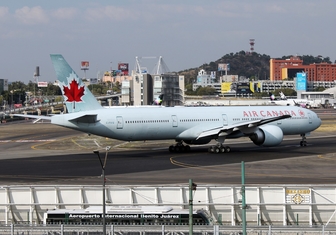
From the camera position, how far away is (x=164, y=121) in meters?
57.8

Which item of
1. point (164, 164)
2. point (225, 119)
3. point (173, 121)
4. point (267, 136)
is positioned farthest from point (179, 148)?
point (164, 164)

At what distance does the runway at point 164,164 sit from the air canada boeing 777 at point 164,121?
1.84 meters

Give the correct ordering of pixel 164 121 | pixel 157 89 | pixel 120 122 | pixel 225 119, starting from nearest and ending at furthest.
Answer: pixel 120 122
pixel 164 121
pixel 225 119
pixel 157 89

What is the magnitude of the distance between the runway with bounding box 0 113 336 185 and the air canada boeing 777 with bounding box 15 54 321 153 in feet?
6.02

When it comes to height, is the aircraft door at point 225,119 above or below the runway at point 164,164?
above

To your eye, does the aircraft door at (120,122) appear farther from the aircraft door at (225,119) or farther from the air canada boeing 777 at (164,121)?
the aircraft door at (225,119)

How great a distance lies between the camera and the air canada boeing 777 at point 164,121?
5497cm

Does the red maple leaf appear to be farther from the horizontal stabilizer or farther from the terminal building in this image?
the terminal building

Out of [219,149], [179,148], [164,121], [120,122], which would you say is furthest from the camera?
[179,148]

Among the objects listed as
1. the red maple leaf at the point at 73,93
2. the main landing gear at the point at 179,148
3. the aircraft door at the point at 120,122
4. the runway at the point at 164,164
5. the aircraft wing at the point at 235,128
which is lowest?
the runway at the point at 164,164

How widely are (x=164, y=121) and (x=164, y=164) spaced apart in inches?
292

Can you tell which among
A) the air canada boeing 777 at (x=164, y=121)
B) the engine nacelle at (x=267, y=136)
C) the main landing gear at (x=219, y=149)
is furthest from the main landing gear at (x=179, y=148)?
the engine nacelle at (x=267, y=136)

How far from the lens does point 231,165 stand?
165 feet

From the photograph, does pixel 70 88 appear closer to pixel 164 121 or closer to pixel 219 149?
pixel 164 121
